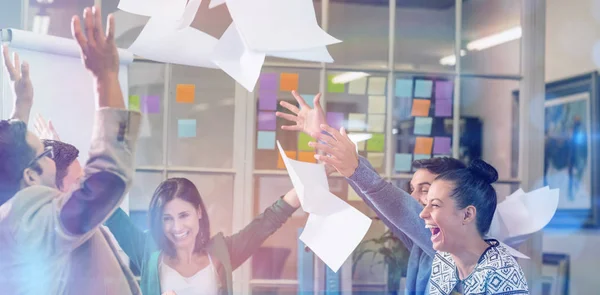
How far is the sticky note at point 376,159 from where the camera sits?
1.83m

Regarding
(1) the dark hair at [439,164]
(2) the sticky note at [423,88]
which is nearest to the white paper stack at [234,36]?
(2) the sticky note at [423,88]

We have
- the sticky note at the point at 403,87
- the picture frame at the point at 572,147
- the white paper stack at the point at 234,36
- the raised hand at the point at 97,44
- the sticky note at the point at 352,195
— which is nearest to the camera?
the raised hand at the point at 97,44

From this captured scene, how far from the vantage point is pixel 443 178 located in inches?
66.2

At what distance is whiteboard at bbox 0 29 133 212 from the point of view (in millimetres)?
1525

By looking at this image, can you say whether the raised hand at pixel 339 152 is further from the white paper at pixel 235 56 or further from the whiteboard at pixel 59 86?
the whiteboard at pixel 59 86

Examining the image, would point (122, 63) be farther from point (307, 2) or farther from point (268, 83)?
point (307, 2)

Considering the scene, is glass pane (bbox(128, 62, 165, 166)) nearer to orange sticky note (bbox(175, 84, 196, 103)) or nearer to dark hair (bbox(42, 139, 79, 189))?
orange sticky note (bbox(175, 84, 196, 103))

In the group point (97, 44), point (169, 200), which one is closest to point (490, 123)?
point (169, 200)

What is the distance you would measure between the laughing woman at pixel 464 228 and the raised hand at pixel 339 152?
0.24 meters

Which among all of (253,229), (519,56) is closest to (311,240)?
(253,229)

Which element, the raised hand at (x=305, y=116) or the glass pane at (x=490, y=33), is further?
the glass pane at (x=490, y=33)

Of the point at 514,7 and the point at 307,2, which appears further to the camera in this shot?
the point at 514,7

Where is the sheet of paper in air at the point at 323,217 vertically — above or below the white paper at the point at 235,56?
below

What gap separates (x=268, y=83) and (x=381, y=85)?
353mm
